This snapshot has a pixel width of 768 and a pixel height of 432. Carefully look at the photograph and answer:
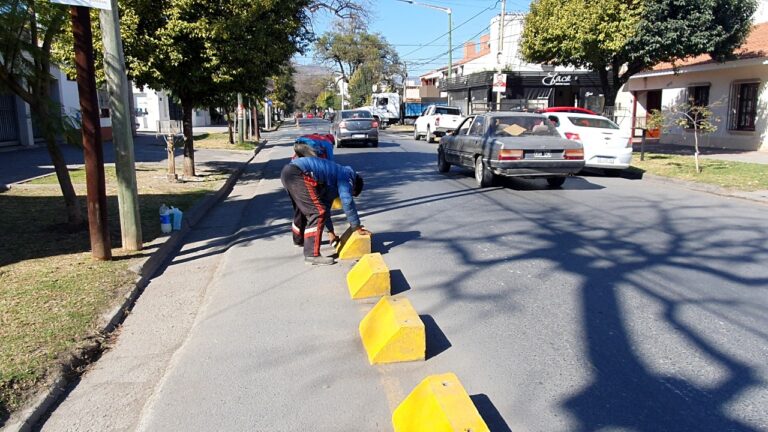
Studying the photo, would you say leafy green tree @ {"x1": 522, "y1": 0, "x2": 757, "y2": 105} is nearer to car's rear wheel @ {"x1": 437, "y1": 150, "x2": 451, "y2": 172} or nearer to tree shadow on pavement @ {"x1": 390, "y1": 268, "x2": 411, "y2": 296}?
car's rear wheel @ {"x1": 437, "y1": 150, "x2": 451, "y2": 172}

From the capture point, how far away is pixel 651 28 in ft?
56.5

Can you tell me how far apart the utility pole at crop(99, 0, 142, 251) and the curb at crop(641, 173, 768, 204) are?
10667 mm

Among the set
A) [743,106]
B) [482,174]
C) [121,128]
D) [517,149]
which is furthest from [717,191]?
[121,128]

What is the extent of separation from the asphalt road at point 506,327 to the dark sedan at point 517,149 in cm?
254

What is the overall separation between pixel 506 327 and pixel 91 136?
4963 millimetres

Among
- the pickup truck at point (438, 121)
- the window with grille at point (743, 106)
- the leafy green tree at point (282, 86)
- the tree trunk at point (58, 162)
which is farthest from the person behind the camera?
the leafy green tree at point (282, 86)

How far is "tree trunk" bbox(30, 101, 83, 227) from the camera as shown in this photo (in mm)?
7742

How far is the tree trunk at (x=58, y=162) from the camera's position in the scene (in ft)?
25.4

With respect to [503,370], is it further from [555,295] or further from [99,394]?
[99,394]

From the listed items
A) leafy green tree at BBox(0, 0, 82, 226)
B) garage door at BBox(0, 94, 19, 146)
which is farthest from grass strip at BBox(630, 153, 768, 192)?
garage door at BBox(0, 94, 19, 146)

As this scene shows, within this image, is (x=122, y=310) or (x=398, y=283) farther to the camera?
(x=398, y=283)

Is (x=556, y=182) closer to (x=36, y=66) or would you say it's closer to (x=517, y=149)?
(x=517, y=149)

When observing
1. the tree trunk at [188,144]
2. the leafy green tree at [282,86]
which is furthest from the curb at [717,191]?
the leafy green tree at [282,86]

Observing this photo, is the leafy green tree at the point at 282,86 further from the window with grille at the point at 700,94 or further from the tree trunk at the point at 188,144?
the window with grille at the point at 700,94
